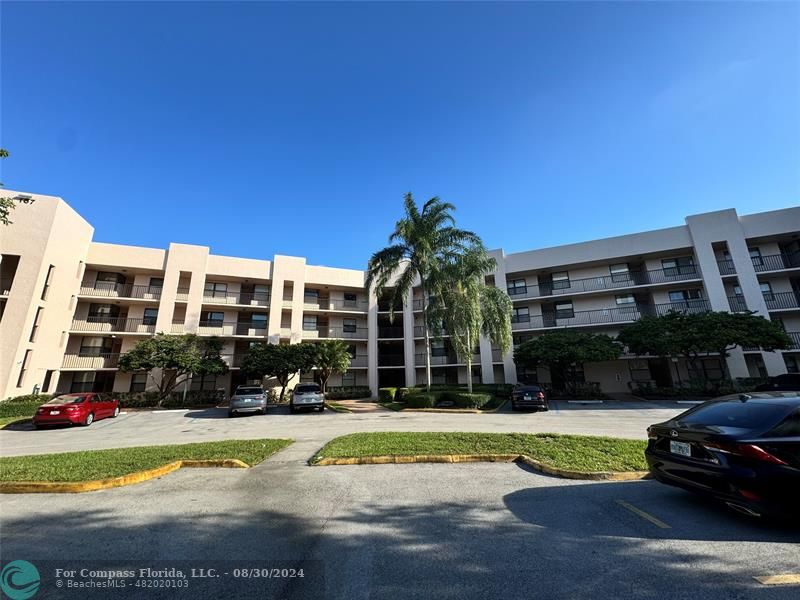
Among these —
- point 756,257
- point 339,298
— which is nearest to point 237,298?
point 339,298

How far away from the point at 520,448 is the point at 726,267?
28667 mm

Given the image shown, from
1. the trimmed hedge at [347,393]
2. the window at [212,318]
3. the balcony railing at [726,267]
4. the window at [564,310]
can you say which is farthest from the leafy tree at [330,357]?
the balcony railing at [726,267]

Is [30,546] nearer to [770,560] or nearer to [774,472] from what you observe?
[770,560]

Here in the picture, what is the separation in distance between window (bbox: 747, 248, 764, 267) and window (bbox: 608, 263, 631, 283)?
7.90 meters

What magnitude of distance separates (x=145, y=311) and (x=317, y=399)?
2010 centimetres

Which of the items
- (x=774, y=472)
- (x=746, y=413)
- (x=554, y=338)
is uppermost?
(x=554, y=338)

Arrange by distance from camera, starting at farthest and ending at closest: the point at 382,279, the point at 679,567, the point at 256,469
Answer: the point at 382,279, the point at 256,469, the point at 679,567

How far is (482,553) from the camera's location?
354 centimetres

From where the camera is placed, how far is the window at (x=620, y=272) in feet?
94.9

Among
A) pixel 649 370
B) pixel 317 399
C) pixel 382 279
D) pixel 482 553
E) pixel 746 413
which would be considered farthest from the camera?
pixel 649 370

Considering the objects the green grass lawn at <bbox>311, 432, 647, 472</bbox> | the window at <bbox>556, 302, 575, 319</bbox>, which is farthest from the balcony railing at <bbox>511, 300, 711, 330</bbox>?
the green grass lawn at <bbox>311, 432, 647, 472</bbox>

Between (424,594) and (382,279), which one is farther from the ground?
(382,279)

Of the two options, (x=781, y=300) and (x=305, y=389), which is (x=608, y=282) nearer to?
(x=781, y=300)

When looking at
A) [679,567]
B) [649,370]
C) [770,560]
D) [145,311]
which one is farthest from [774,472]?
[145,311]
